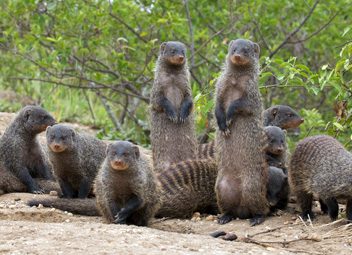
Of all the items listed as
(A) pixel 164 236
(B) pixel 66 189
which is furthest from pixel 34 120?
(A) pixel 164 236

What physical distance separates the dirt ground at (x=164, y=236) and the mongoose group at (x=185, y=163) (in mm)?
129

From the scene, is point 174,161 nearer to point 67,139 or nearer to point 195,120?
point 195,120

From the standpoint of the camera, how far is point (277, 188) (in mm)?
5402

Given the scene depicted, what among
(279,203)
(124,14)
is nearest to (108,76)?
(124,14)

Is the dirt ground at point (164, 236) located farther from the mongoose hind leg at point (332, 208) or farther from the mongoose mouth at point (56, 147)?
the mongoose mouth at point (56, 147)

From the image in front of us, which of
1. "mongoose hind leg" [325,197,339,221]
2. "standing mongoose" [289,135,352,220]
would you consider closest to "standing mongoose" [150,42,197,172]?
"standing mongoose" [289,135,352,220]

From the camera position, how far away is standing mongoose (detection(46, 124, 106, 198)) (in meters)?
5.66

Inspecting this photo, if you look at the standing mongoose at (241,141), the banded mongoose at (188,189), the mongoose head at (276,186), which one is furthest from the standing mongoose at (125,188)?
the mongoose head at (276,186)

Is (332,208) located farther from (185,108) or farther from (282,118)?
(185,108)

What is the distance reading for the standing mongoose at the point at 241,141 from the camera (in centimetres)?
521

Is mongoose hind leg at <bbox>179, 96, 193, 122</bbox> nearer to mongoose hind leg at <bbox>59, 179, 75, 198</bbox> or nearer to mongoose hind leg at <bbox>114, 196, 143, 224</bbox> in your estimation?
mongoose hind leg at <bbox>59, 179, 75, 198</bbox>

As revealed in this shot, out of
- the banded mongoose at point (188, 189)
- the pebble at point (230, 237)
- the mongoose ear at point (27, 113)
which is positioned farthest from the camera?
the mongoose ear at point (27, 113)

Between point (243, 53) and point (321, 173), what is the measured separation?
95 centimetres

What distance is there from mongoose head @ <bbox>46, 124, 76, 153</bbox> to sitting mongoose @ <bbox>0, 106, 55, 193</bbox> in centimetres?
50
